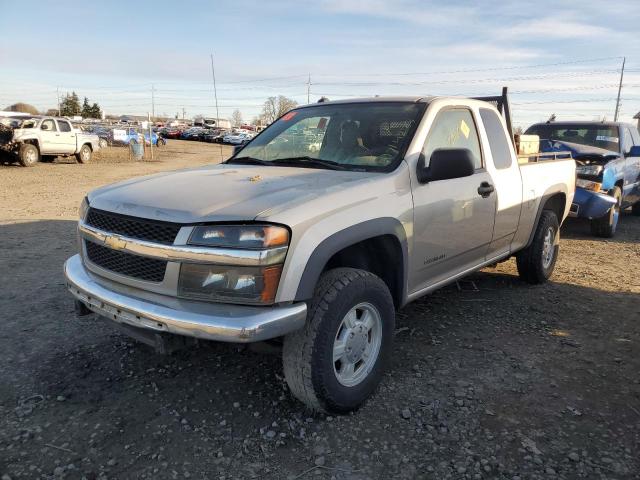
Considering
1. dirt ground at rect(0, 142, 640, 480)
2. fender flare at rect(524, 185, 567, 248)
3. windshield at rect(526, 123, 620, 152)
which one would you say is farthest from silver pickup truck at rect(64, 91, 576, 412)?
windshield at rect(526, 123, 620, 152)

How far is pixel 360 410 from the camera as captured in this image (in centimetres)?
302

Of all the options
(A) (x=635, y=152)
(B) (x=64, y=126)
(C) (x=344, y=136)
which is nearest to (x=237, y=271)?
(C) (x=344, y=136)

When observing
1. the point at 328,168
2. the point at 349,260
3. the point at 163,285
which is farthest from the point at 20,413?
the point at 328,168

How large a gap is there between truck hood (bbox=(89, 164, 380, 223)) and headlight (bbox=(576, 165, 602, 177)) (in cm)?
584

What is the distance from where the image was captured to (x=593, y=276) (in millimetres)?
5938

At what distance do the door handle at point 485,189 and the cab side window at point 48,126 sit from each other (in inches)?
786

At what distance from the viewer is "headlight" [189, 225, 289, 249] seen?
2.43 meters

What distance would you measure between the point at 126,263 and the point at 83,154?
2152 centimetres

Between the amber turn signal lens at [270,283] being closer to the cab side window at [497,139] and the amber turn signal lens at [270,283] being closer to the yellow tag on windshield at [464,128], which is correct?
the yellow tag on windshield at [464,128]

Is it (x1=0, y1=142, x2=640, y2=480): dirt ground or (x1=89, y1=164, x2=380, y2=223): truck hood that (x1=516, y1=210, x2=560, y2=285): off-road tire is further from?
(x1=89, y1=164, x2=380, y2=223): truck hood

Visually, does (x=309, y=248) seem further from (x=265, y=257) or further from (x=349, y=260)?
(x=349, y=260)

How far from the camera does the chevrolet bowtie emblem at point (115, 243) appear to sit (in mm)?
2738

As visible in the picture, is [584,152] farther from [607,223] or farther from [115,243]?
[115,243]

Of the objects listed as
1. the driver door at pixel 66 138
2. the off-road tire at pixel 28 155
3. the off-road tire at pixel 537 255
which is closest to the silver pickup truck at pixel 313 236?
the off-road tire at pixel 537 255
